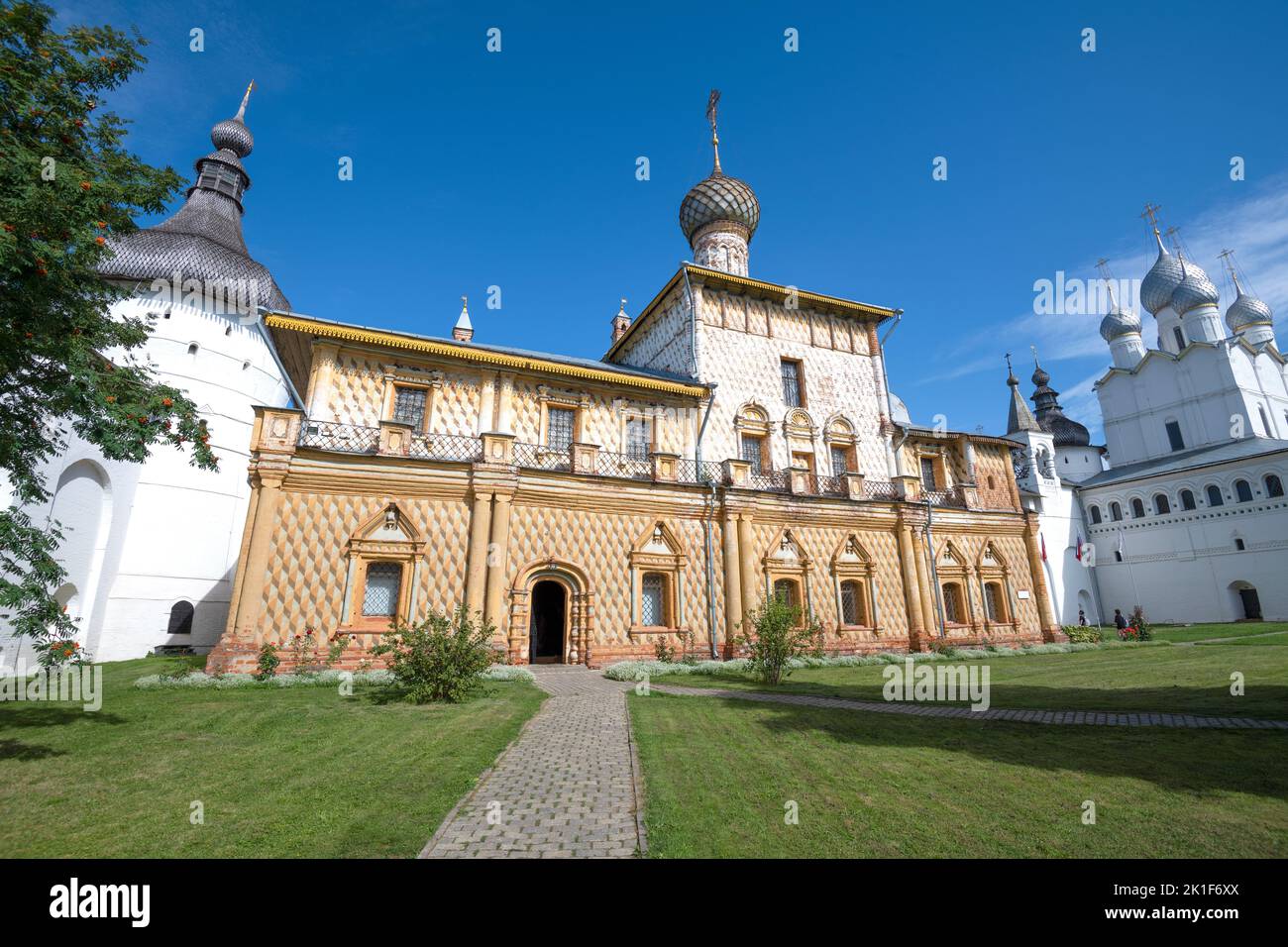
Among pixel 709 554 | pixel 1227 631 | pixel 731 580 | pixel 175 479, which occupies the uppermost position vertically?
pixel 175 479

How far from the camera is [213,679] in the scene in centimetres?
1212

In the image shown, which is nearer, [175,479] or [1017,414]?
[175,479]

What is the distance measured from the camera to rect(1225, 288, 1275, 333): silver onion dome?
43562 mm

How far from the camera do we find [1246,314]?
144 ft

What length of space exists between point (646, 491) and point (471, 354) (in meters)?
6.62

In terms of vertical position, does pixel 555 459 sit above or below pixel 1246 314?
below

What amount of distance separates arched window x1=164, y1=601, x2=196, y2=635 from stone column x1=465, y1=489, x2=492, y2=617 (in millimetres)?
16751

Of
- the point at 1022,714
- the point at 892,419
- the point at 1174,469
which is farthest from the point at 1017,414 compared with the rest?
the point at 1022,714

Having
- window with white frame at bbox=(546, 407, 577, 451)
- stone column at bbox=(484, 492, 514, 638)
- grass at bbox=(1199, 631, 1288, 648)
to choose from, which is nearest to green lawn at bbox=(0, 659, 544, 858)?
stone column at bbox=(484, 492, 514, 638)

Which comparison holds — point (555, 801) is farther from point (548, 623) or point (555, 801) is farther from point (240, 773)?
point (548, 623)

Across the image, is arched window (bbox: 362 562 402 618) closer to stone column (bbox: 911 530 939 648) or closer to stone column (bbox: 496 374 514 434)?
stone column (bbox: 496 374 514 434)

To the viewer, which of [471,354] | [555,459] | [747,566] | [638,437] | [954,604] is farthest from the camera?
[954,604]

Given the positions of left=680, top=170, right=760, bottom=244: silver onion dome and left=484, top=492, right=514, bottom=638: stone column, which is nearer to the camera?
left=484, top=492, right=514, bottom=638: stone column

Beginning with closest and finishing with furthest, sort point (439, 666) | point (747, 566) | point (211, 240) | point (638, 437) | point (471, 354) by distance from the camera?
point (439, 666) → point (471, 354) → point (747, 566) → point (638, 437) → point (211, 240)
